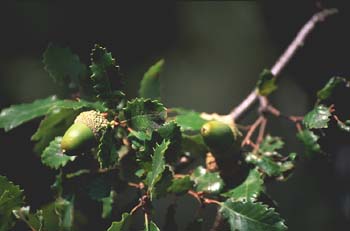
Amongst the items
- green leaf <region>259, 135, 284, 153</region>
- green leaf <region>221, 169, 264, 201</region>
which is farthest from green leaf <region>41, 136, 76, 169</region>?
green leaf <region>259, 135, 284, 153</region>

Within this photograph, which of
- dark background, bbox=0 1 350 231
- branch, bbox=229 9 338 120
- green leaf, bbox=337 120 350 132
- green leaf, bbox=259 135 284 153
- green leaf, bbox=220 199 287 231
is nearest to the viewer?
green leaf, bbox=220 199 287 231

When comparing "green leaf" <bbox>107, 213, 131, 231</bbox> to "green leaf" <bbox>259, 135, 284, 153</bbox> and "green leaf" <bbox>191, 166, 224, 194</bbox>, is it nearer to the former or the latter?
"green leaf" <bbox>191, 166, 224, 194</bbox>

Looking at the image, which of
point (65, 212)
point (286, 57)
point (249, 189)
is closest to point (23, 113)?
point (65, 212)

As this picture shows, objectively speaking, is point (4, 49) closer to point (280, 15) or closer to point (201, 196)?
point (280, 15)

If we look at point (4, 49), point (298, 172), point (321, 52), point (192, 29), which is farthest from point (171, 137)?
point (192, 29)

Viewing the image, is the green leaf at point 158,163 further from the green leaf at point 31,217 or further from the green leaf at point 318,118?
the green leaf at point 318,118

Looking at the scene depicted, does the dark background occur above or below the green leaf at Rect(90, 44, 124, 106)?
below
